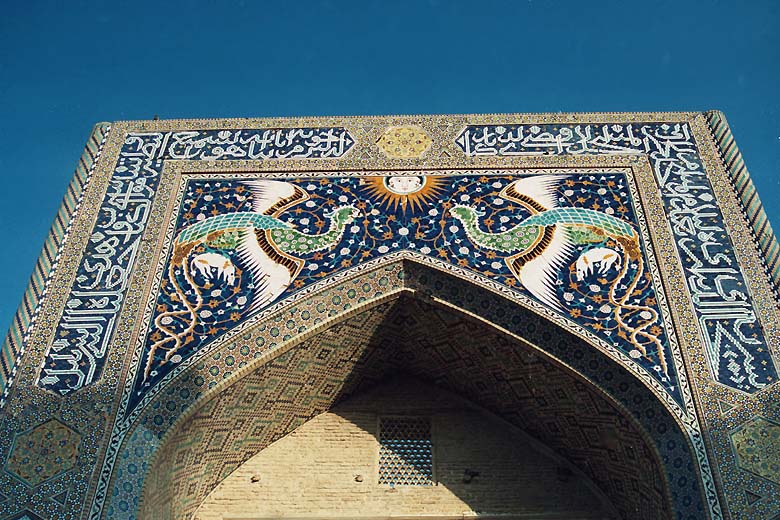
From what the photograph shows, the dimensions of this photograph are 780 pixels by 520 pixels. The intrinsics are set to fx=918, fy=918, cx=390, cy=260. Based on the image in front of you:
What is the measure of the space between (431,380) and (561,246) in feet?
4.85

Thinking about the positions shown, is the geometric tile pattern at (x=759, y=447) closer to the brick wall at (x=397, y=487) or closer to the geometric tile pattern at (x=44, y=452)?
the brick wall at (x=397, y=487)

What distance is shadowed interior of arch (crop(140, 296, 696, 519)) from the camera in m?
6.04

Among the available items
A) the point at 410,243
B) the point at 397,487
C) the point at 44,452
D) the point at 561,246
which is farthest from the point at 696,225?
the point at 44,452

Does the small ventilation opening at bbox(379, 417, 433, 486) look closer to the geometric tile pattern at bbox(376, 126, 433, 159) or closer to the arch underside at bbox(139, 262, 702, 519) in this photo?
the arch underside at bbox(139, 262, 702, 519)

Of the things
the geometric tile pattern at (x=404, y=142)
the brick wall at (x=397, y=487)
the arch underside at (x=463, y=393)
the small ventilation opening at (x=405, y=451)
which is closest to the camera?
the arch underside at (x=463, y=393)

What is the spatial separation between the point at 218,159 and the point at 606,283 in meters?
3.19

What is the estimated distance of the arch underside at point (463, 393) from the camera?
5.86 m

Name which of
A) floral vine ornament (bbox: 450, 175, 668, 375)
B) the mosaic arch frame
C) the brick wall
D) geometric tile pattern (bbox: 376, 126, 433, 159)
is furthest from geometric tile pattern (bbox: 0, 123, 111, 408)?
floral vine ornament (bbox: 450, 175, 668, 375)

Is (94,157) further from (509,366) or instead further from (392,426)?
(509,366)

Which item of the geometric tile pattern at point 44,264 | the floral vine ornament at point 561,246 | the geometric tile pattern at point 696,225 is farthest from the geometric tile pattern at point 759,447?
the geometric tile pattern at point 44,264

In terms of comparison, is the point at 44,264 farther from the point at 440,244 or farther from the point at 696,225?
the point at 696,225

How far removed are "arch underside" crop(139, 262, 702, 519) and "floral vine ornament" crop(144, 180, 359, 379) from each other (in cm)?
52

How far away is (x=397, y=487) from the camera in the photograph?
21.8 feet

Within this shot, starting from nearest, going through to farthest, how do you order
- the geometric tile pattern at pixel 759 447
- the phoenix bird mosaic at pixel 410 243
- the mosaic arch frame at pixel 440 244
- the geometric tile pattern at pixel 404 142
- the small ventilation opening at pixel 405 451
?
the geometric tile pattern at pixel 759 447 < the mosaic arch frame at pixel 440 244 < the phoenix bird mosaic at pixel 410 243 < the small ventilation opening at pixel 405 451 < the geometric tile pattern at pixel 404 142
